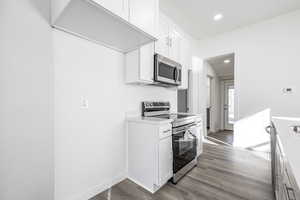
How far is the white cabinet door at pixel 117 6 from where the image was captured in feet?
3.62

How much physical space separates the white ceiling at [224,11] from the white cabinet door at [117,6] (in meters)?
1.75

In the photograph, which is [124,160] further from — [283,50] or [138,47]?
[283,50]

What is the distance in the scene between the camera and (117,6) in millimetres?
1190

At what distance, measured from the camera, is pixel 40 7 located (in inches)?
49.0

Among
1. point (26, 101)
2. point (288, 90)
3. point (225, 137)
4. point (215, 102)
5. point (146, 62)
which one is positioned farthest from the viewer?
point (215, 102)

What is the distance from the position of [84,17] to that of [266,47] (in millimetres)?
3752

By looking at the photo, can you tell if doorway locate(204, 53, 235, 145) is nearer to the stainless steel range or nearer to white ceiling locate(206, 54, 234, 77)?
white ceiling locate(206, 54, 234, 77)

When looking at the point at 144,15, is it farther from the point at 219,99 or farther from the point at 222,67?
the point at 219,99

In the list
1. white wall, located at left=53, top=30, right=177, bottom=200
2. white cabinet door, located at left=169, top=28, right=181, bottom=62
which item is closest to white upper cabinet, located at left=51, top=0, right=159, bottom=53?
white wall, located at left=53, top=30, right=177, bottom=200

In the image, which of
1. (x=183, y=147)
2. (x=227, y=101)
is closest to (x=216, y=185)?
(x=183, y=147)

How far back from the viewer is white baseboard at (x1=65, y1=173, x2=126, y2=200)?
1.57 metres

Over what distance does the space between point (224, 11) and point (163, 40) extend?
67.8 inches

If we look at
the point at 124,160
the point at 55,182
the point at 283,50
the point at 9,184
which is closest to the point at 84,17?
the point at 9,184

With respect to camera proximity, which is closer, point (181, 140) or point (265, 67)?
Result: point (181, 140)
